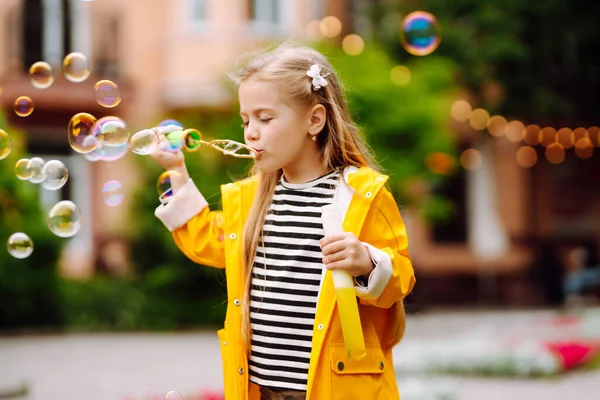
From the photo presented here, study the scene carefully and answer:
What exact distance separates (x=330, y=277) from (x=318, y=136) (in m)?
0.52

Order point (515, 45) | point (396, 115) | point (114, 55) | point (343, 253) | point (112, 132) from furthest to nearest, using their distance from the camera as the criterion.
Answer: point (114, 55) < point (515, 45) < point (396, 115) < point (112, 132) < point (343, 253)

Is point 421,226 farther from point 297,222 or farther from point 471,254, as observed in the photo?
point 297,222

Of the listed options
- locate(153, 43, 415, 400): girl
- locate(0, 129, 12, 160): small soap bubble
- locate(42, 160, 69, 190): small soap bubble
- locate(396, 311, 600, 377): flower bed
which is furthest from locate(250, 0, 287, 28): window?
locate(153, 43, 415, 400): girl

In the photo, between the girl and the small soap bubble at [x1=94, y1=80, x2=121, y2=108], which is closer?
the girl

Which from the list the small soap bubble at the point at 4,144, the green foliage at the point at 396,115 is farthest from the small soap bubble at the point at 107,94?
the green foliage at the point at 396,115

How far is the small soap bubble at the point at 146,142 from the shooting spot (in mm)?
3188

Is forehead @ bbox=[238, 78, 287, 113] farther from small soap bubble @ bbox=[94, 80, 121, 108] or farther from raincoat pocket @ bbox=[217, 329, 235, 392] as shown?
small soap bubble @ bbox=[94, 80, 121, 108]

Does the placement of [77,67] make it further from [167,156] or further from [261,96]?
[261,96]

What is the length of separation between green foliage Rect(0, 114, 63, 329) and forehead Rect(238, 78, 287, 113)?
27.8 feet

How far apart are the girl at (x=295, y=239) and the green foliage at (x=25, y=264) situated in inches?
330

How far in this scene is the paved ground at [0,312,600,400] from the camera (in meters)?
7.38

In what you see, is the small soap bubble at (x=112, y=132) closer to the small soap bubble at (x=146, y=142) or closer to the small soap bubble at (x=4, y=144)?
the small soap bubble at (x=146, y=142)

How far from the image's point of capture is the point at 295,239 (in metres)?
2.97

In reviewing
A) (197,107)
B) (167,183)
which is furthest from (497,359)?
(197,107)
